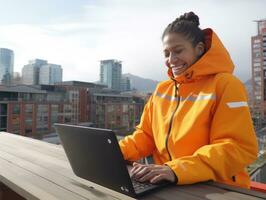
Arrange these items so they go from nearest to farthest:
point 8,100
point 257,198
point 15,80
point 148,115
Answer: point 257,198, point 148,115, point 8,100, point 15,80

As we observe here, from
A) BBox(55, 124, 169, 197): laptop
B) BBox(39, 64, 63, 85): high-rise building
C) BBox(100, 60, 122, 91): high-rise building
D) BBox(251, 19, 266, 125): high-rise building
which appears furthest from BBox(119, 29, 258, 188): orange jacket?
BBox(100, 60, 122, 91): high-rise building

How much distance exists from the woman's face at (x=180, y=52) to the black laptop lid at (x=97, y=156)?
512mm

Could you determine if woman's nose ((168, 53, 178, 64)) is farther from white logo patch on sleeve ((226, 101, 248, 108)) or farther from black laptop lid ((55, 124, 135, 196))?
black laptop lid ((55, 124, 135, 196))

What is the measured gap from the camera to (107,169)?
2.76ft

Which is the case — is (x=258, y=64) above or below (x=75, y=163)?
above

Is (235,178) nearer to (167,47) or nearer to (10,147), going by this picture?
(167,47)

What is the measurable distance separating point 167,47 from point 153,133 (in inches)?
14.1

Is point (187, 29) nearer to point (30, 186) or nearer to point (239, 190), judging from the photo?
point (239, 190)

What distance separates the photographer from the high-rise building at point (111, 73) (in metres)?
68.2

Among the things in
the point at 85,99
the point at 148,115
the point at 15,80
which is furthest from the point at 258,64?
the point at 148,115

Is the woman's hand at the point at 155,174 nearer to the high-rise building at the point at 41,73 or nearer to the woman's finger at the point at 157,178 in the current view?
the woman's finger at the point at 157,178

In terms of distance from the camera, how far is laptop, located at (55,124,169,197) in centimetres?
78

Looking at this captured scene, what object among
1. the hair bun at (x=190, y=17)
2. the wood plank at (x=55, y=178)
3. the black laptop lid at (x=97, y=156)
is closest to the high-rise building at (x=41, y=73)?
the wood plank at (x=55, y=178)

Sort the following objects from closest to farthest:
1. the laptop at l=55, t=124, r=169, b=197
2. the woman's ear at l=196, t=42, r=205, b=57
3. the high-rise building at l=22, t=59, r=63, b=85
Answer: the laptop at l=55, t=124, r=169, b=197
the woman's ear at l=196, t=42, r=205, b=57
the high-rise building at l=22, t=59, r=63, b=85
